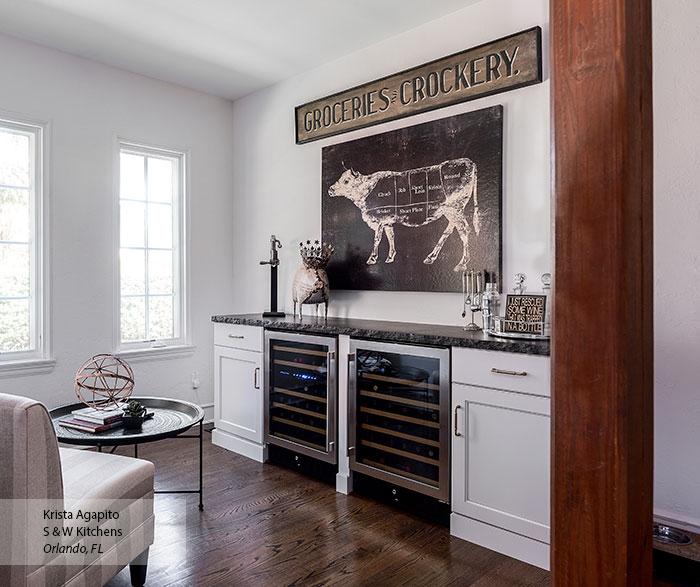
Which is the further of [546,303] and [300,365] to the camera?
[300,365]

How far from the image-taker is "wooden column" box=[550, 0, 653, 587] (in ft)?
3.21

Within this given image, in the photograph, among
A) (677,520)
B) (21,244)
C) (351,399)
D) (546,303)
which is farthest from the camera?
(21,244)

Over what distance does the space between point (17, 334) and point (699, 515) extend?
4054 millimetres

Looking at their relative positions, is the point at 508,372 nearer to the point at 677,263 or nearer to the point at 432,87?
the point at 677,263

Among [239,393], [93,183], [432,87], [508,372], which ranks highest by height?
[432,87]

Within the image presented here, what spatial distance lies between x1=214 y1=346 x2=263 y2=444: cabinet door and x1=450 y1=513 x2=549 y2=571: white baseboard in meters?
1.52

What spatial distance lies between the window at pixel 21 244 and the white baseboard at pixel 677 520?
3.80m

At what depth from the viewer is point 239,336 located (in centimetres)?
361

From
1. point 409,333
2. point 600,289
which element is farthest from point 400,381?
point 600,289

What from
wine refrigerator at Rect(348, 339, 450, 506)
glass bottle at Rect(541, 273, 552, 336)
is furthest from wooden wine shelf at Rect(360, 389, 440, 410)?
glass bottle at Rect(541, 273, 552, 336)

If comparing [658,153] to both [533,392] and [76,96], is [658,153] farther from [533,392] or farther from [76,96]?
[76,96]

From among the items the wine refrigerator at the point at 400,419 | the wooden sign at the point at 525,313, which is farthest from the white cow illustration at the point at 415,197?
the wine refrigerator at the point at 400,419

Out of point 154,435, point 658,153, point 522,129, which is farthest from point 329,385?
point 658,153

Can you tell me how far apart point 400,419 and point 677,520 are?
1.29 m
